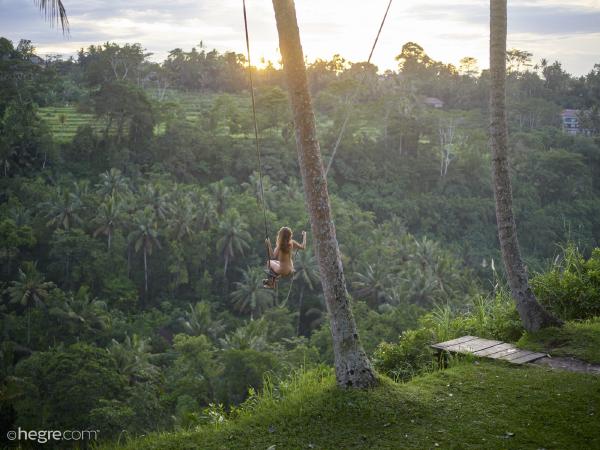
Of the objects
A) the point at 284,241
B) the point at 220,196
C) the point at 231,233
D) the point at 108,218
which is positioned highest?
the point at 284,241

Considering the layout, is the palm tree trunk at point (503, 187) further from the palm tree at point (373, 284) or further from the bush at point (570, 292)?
the palm tree at point (373, 284)

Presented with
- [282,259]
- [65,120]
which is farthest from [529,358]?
[65,120]

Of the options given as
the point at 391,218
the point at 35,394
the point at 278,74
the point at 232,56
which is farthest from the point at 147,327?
the point at 232,56

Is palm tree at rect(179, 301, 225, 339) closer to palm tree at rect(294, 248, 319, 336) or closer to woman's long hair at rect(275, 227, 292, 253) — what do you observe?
palm tree at rect(294, 248, 319, 336)

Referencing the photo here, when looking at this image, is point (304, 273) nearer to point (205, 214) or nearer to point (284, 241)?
point (205, 214)

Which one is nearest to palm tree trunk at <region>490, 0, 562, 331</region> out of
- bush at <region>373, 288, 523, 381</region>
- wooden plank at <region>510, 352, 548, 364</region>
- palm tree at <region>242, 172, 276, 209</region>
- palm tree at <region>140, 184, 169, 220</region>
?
bush at <region>373, 288, 523, 381</region>

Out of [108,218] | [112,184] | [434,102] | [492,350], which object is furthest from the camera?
[434,102]

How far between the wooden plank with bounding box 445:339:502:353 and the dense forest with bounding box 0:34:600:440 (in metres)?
10.1

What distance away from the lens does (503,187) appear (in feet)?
Answer: 20.6

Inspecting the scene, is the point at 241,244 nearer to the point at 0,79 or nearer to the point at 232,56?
the point at 0,79

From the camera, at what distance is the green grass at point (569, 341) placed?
18.5ft

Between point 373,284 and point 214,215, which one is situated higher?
point 214,215

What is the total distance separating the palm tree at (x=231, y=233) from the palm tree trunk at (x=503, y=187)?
102ft

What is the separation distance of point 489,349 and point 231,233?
3193cm
